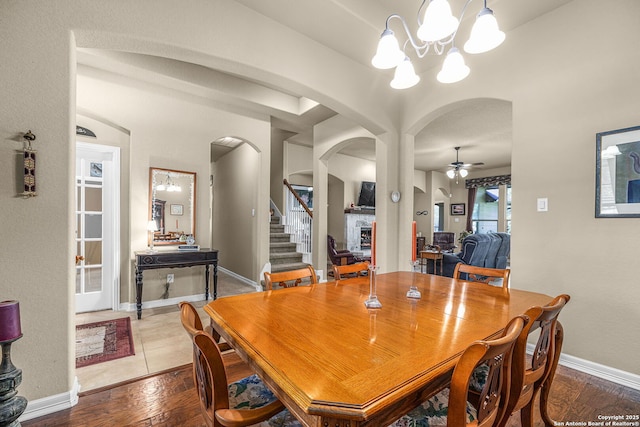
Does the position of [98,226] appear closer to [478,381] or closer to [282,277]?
[282,277]

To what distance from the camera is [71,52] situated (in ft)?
6.25

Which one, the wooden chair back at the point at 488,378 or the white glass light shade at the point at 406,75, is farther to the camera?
the white glass light shade at the point at 406,75

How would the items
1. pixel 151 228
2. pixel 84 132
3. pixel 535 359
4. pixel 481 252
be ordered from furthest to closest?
pixel 481 252
pixel 151 228
pixel 84 132
pixel 535 359

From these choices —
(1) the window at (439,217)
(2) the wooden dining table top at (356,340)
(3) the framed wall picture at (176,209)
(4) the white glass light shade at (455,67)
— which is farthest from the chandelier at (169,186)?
(1) the window at (439,217)

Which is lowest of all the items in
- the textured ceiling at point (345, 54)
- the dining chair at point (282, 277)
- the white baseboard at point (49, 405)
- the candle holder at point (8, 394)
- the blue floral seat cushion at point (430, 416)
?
the white baseboard at point (49, 405)

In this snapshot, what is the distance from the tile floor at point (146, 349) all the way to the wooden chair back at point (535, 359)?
239cm

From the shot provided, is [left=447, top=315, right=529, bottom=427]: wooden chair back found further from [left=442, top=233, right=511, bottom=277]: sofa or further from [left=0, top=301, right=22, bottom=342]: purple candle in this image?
[left=442, top=233, right=511, bottom=277]: sofa

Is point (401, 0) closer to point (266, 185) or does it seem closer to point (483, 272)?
point (483, 272)

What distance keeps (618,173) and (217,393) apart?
296cm

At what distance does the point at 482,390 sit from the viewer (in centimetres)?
100

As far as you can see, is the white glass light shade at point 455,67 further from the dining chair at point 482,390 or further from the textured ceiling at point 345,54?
the dining chair at point 482,390

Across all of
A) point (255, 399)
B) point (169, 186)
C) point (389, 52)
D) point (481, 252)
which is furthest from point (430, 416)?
point (481, 252)

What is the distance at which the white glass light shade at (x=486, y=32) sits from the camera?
4.75 ft

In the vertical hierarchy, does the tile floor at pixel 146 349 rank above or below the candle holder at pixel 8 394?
below
